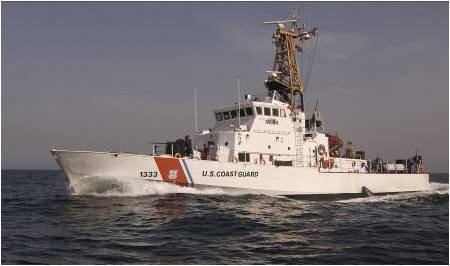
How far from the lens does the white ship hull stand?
1783cm

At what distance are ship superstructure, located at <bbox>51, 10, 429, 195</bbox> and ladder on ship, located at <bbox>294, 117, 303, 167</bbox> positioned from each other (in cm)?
5

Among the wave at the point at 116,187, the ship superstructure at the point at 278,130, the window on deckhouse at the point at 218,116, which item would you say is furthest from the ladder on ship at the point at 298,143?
the wave at the point at 116,187

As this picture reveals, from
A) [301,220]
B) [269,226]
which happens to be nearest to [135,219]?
[269,226]

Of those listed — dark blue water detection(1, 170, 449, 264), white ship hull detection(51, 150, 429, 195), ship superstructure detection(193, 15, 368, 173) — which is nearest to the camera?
dark blue water detection(1, 170, 449, 264)

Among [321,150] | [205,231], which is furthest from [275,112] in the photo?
[205,231]

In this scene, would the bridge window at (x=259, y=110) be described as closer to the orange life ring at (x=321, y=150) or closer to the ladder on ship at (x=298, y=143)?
the ladder on ship at (x=298, y=143)

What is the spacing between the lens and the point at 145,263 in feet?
27.4

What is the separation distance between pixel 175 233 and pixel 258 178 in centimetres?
924

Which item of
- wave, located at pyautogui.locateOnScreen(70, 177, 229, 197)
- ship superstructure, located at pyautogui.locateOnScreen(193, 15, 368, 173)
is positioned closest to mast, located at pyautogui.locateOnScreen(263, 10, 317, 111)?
ship superstructure, located at pyautogui.locateOnScreen(193, 15, 368, 173)

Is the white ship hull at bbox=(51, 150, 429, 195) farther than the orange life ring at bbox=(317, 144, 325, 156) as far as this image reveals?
No

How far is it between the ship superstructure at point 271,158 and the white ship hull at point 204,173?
3 cm

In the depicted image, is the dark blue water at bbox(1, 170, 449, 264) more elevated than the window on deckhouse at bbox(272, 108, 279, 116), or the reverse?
the window on deckhouse at bbox(272, 108, 279, 116)

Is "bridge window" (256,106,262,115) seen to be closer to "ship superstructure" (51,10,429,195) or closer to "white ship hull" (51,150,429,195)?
"ship superstructure" (51,10,429,195)

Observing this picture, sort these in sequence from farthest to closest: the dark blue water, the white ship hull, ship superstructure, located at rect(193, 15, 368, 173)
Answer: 1. ship superstructure, located at rect(193, 15, 368, 173)
2. the white ship hull
3. the dark blue water
